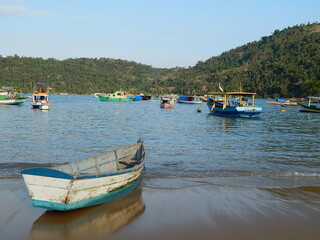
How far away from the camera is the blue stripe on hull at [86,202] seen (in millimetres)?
7938

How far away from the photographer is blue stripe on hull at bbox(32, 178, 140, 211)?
7.94 m

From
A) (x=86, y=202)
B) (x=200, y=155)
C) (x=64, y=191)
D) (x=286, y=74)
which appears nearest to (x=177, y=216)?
(x=86, y=202)

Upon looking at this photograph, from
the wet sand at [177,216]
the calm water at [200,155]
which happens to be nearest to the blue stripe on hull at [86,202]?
the wet sand at [177,216]

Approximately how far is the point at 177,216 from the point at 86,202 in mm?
Result: 2543

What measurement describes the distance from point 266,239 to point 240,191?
3570 mm

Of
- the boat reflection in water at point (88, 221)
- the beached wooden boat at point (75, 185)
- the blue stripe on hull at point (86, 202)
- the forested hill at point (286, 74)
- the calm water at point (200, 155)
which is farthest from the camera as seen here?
the forested hill at point (286, 74)

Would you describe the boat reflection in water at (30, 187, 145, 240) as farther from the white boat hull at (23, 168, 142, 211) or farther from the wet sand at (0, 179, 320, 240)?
the white boat hull at (23, 168, 142, 211)

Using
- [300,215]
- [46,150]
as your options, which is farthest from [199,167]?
[46,150]

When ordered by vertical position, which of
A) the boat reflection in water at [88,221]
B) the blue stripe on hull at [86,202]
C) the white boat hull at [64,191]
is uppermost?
the white boat hull at [64,191]

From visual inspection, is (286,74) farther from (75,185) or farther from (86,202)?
(75,185)

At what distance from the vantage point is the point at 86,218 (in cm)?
828

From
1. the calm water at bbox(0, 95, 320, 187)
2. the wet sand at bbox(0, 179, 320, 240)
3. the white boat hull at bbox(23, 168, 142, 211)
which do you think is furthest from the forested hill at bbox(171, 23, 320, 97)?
the white boat hull at bbox(23, 168, 142, 211)

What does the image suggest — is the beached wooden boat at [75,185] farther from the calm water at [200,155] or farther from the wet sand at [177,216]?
the calm water at [200,155]

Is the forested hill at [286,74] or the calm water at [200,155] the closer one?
the calm water at [200,155]
